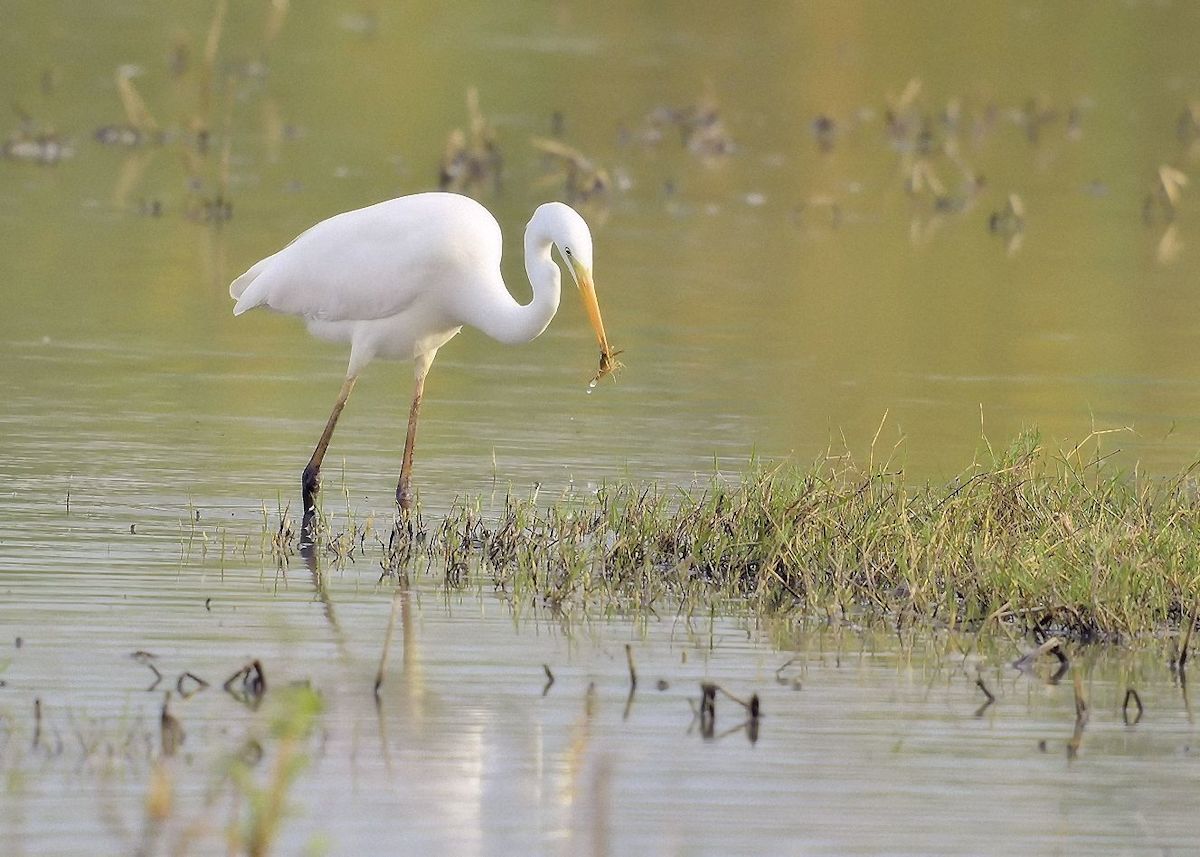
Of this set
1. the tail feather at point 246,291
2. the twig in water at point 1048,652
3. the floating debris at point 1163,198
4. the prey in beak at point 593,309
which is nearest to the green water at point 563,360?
the twig in water at point 1048,652

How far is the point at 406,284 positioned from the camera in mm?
10102

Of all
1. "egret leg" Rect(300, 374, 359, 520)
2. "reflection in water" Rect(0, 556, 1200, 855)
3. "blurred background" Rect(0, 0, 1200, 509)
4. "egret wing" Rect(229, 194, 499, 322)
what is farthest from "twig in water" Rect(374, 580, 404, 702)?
"egret wing" Rect(229, 194, 499, 322)

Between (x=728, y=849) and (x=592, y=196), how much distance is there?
16127 mm

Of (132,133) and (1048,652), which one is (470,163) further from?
(1048,652)

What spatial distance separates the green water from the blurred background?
0.06m

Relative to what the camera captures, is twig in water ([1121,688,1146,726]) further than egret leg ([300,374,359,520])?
No

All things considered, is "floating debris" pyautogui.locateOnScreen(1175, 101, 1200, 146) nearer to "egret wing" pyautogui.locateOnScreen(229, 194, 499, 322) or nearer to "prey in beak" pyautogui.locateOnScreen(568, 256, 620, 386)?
"egret wing" pyautogui.locateOnScreen(229, 194, 499, 322)

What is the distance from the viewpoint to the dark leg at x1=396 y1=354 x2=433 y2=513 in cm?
956

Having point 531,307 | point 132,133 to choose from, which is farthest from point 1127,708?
point 132,133

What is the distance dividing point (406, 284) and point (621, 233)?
984cm

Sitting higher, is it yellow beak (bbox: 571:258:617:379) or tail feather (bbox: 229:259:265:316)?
tail feather (bbox: 229:259:265:316)

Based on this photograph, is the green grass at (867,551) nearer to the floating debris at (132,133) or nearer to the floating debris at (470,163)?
the floating debris at (470,163)

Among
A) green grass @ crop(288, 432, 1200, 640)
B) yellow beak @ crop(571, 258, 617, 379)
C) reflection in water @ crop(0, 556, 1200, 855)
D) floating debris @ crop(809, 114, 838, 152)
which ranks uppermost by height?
floating debris @ crop(809, 114, 838, 152)

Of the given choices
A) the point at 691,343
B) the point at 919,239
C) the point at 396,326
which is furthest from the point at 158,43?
the point at 396,326
